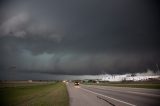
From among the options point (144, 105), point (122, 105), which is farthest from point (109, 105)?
point (144, 105)

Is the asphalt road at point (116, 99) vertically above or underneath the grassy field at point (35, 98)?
above

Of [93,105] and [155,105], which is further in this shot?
[93,105]

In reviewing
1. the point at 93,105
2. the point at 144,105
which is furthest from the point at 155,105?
the point at 93,105

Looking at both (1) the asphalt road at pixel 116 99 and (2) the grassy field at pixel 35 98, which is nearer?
(1) the asphalt road at pixel 116 99

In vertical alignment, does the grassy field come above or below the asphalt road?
below

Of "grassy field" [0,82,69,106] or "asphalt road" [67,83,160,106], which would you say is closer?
"asphalt road" [67,83,160,106]

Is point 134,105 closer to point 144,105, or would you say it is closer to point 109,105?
point 144,105

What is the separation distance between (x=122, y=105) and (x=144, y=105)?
1685 mm

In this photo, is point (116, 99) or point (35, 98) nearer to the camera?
point (116, 99)

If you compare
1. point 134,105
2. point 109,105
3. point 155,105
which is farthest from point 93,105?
point 155,105

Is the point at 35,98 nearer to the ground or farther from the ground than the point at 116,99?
nearer to the ground

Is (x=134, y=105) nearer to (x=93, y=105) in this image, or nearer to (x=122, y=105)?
(x=122, y=105)

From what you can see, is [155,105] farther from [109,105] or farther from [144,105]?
[109,105]

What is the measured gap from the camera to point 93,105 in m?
19.1
